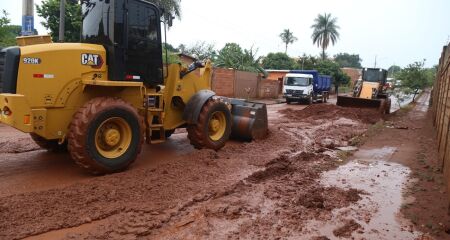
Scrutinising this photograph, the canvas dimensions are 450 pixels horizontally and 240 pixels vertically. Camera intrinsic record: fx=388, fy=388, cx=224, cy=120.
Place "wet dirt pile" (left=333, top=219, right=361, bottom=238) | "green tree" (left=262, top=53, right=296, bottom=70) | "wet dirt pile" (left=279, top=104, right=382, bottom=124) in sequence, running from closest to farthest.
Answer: "wet dirt pile" (left=333, top=219, right=361, bottom=238) → "wet dirt pile" (left=279, top=104, right=382, bottom=124) → "green tree" (left=262, top=53, right=296, bottom=70)

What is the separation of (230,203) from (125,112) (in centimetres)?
228

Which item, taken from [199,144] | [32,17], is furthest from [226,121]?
[32,17]

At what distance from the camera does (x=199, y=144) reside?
8.15 meters

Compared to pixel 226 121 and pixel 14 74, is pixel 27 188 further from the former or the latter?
pixel 226 121

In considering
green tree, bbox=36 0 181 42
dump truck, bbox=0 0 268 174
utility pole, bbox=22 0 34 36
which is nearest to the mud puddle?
dump truck, bbox=0 0 268 174

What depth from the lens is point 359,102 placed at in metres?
20.3

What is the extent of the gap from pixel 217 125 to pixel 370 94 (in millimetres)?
15710

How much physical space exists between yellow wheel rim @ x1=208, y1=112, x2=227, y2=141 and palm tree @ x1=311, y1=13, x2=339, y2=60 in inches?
2906

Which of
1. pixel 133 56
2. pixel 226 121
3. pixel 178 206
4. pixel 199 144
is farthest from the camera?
pixel 226 121

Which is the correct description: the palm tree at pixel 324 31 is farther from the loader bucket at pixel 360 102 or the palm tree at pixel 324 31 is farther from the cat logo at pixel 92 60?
the cat logo at pixel 92 60

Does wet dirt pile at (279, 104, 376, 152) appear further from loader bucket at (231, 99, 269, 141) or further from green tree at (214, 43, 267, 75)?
green tree at (214, 43, 267, 75)

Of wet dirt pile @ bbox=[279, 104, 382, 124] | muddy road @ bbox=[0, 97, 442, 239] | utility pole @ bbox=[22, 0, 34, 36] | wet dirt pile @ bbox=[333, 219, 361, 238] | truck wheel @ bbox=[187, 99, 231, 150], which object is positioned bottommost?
wet dirt pile @ bbox=[333, 219, 361, 238]

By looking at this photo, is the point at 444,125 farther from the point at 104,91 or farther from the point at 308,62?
the point at 308,62

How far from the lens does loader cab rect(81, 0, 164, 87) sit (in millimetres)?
6461
